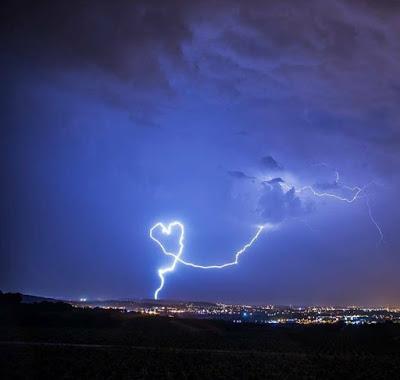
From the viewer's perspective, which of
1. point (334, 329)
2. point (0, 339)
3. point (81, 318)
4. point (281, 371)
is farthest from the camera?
point (334, 329)

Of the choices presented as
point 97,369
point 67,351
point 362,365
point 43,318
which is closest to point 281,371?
point 362,365

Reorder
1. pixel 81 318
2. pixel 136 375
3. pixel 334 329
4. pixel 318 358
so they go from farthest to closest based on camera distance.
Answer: pixel 334 329
pixel 81 318
pixel 318 358
pixel 136 375

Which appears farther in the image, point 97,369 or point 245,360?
point 245,360

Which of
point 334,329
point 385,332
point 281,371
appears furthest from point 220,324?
point 281,371

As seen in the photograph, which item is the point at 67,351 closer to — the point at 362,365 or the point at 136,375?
the point at 136,375

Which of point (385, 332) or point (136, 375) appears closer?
point (136, 375)

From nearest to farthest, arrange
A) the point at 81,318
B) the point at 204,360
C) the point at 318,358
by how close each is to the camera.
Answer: the point at 204,360
the point at 318,358
the point at 81,318

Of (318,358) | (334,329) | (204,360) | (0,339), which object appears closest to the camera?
(204,360)

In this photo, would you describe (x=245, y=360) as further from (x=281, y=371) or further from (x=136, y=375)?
(x=136, y=375)
